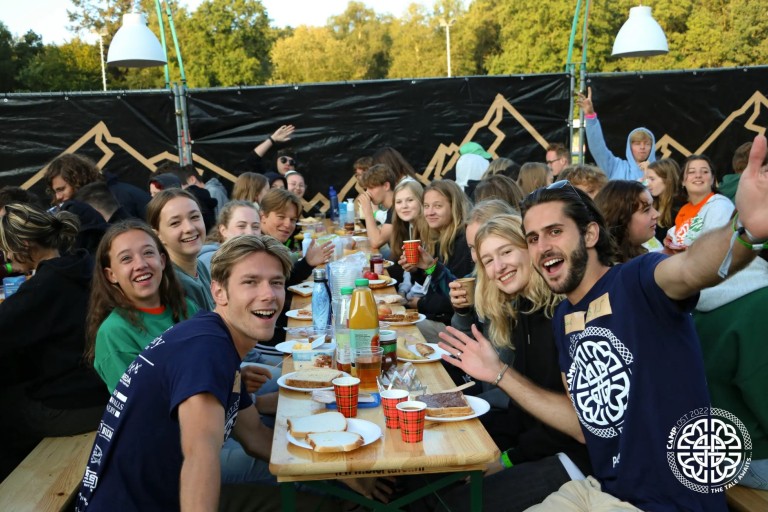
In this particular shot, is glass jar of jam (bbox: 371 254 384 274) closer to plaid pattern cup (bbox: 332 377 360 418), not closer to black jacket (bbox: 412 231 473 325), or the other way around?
black jacket (bbox: 412 231 473 325)

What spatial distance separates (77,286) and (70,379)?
49 cm

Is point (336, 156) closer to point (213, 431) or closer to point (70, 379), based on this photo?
point (70, 379)

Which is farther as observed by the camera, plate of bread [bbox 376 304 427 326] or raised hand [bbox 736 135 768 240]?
plate of bread [bbox 376 304 427 326]

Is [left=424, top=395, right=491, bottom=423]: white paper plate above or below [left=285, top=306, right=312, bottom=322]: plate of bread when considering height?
above

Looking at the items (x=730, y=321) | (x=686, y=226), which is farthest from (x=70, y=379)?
(x=686, y=226)

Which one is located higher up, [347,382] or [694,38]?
[694,38]

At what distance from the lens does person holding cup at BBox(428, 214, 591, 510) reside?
272 cm

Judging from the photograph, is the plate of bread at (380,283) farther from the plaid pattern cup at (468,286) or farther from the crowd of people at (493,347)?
the plaid pattern cup at (468,286)

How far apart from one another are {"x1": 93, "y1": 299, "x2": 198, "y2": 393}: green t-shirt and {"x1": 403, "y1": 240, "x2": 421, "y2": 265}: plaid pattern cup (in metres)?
2.00

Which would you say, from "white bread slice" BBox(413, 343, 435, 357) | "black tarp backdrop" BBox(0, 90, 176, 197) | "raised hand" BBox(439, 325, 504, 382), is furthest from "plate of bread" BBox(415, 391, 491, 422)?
"black tarp backdrop" BBox(0, 90, 176, 197)

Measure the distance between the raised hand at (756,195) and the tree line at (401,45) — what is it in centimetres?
3001

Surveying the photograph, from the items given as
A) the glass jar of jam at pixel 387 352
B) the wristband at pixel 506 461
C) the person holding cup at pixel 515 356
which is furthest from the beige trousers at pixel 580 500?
the glass jar of jam at pixel 387 352

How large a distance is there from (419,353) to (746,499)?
1445 mm

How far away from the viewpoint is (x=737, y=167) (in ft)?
22.2
